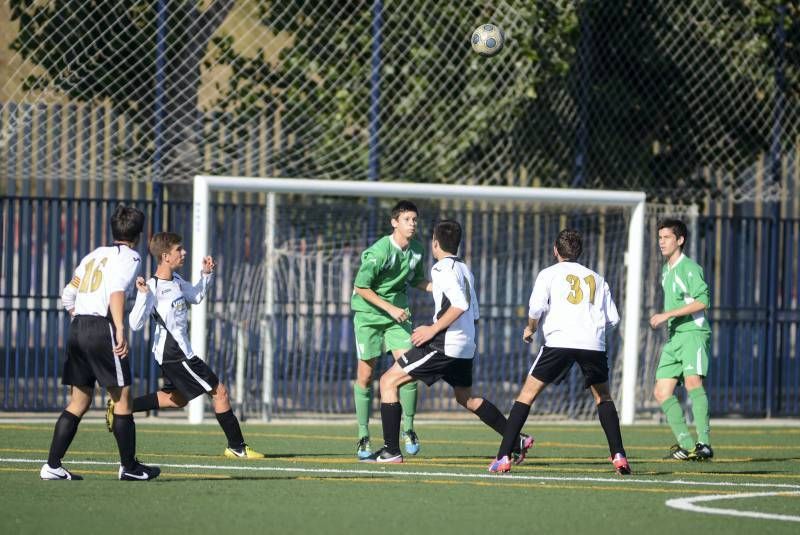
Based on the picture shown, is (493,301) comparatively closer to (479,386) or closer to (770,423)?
(479,386)

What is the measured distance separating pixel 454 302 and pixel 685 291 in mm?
2518

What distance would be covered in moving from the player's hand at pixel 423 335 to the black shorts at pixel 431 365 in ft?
0.49

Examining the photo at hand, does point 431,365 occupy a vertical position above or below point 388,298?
below

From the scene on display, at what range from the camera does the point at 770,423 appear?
16031 mm

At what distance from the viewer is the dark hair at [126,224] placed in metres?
8.80

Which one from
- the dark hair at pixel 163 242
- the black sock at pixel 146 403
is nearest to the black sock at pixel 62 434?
the dark hair at pixel 163 242

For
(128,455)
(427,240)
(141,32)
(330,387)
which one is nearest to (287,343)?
(330,387)

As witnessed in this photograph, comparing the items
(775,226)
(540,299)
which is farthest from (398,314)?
(775,226)

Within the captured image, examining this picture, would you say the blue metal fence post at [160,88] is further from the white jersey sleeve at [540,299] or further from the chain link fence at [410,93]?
the white jersey sleeve at [540,299]

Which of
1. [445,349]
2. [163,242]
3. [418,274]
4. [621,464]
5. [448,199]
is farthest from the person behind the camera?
[448,199]

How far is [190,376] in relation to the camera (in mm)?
10375

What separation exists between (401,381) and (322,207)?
512 centimetres

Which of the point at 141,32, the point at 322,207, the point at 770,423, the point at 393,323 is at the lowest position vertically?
the point at 770,423

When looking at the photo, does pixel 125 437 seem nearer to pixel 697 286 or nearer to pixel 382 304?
pixel 382 304
